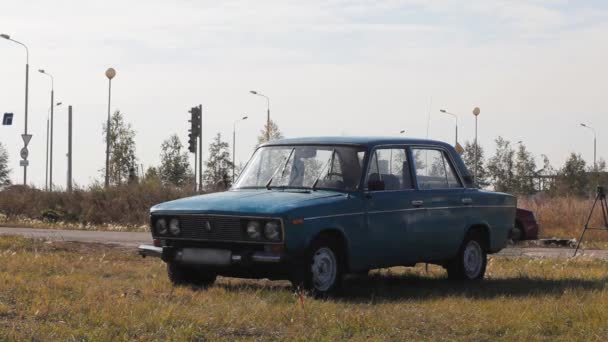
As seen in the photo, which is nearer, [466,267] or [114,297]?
[114,297]

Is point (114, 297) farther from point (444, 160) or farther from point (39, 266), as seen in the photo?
point (444, 160)

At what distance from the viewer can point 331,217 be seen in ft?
38.5

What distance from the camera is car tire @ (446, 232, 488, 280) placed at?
45.9ft

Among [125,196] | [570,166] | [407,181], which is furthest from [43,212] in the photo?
[570,166]

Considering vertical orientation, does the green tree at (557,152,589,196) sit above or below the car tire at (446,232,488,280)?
above

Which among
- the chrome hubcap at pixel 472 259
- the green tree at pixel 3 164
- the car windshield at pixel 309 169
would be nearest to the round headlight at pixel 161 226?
the car windshield at pixel 309 169

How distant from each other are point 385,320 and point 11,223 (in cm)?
2348

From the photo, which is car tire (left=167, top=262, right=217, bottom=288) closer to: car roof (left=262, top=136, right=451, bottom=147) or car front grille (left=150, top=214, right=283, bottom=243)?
car front grille (left=150, top=214, right=283, bottom=243)

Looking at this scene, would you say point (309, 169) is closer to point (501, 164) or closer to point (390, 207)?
point (390, 207)

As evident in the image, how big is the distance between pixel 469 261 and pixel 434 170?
4.26 ft

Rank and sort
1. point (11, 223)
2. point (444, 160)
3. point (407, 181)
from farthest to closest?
point (11, 223)
point (444, 160)
point (407, 181)

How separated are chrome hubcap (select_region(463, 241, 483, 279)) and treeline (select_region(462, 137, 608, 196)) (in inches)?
2260

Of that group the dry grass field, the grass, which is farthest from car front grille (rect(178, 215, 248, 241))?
the dry grass field

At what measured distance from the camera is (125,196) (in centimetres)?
3522
